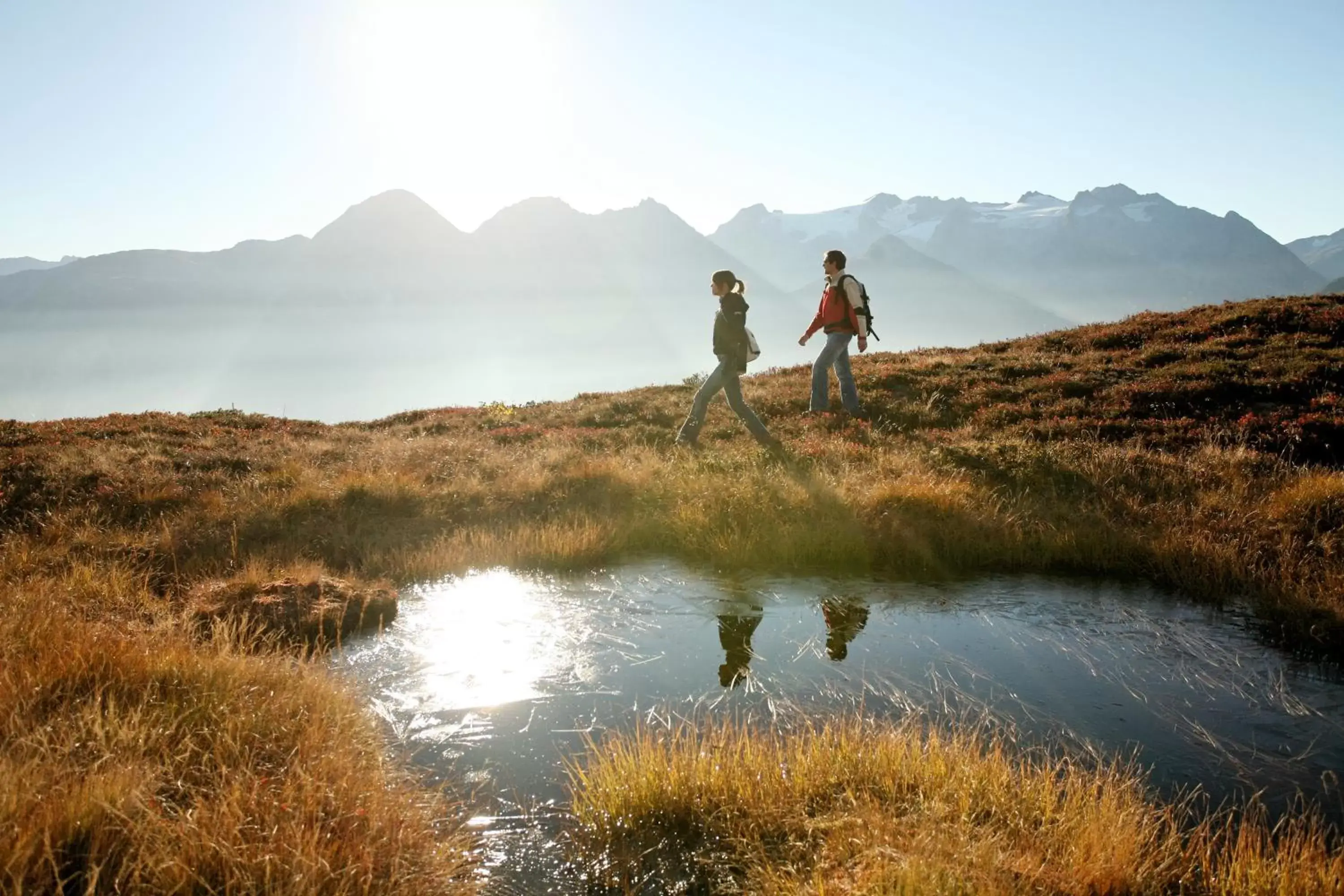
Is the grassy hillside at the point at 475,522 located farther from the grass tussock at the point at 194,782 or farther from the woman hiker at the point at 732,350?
the woman hiker at the point at 732,350

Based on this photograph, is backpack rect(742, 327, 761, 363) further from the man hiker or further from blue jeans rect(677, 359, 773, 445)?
the man hiker

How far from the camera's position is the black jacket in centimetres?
1352

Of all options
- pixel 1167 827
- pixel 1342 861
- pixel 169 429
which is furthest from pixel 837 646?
pixel 169 429

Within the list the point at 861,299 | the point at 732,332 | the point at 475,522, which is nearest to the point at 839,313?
the point at 861,299

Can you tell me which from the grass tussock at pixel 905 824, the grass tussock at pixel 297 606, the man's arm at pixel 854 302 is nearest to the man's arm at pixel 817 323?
the man's arm at pixel 854 302

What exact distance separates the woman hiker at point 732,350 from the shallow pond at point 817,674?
562 centimetres

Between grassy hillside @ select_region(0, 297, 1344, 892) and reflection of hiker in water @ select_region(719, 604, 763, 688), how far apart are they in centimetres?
166

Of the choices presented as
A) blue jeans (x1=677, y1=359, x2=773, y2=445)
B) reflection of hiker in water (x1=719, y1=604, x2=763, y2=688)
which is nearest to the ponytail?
blue jeans (x1=677, y1=359, x2=773, y2=445)

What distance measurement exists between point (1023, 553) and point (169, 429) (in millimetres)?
19224

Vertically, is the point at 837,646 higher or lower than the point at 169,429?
lower

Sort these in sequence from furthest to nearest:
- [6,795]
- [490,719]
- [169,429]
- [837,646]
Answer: [169,429], [837,646], [490,719], [6,795]

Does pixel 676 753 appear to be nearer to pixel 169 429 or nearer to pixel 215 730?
pixel 215 730

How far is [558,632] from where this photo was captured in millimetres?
7137

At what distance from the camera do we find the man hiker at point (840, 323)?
14.8 metres
